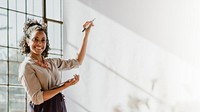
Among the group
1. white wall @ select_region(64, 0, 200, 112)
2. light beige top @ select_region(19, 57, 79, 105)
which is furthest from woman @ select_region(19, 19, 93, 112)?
white wall @ select_region(64, 0, 200, 112)

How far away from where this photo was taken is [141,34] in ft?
11.1

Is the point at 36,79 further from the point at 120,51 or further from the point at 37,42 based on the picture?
the point at 120,51

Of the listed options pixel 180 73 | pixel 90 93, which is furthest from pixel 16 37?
pixel 180 73

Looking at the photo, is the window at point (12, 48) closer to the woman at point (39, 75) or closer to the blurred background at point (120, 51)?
the blurred background at point (120, 51)

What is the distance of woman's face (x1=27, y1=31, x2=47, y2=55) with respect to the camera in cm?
234

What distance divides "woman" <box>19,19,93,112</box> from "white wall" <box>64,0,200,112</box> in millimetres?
1126

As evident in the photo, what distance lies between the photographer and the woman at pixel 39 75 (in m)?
2.27

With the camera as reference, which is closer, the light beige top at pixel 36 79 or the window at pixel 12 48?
the light beige top at pixel 36 79

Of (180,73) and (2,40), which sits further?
(2,40)

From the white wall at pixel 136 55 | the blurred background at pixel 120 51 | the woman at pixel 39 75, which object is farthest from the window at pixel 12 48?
the woman at pixel 39 75

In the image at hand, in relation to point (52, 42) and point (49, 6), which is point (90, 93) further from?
point (49, 6)

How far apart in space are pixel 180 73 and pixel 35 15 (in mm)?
1639

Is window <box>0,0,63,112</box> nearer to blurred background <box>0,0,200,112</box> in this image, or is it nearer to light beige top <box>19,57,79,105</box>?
blurred background <box>0,0,200,112</box>

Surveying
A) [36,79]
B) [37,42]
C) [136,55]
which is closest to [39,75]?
[36,79]
